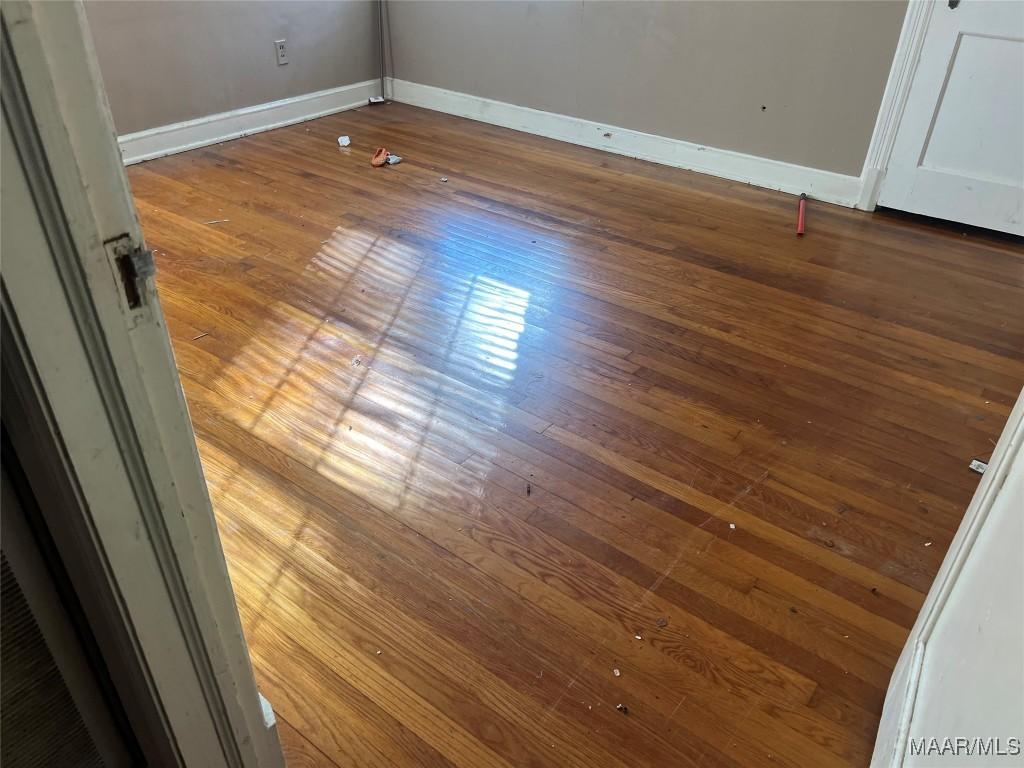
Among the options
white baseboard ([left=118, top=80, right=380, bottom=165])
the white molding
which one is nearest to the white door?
the white molding

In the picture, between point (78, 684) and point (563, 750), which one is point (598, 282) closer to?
point (563, 750)

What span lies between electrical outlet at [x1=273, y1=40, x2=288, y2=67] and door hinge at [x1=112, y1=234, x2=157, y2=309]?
396 centimetres

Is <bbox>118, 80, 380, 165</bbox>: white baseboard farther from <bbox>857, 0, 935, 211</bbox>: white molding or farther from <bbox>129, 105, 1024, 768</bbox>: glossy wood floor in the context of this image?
<bbox>857, 0, 935, 211</bbox>: white molding

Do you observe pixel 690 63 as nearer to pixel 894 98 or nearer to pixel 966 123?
pixel 894 98

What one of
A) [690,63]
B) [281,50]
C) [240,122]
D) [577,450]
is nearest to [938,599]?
[577,450]

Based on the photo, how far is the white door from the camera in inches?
112

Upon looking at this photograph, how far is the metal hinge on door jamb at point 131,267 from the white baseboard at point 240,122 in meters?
3.08

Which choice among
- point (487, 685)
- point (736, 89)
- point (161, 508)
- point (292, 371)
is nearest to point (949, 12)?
point (736, 89)

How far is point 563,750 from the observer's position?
127 cm

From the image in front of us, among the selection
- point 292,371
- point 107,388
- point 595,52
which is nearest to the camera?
point 107,388

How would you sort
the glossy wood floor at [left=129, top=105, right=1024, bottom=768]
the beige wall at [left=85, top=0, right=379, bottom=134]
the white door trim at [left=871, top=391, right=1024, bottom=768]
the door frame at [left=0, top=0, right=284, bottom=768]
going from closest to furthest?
the door frame at [left=0, top=0, right=284, bottom=768], the white door trim at [left=871, top=391, right=1024, bottom=768], the glossy wood floor at [left=129, top=105, right=1024, bottom=768], the beige wall at [left=85, top=0, right=379, bottom=134]

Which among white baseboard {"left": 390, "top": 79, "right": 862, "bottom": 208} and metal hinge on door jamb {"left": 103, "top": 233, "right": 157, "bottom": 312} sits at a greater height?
metal hinge on door jamb {"left": 103, "top": 233, "right": 157, "bottom": 312}

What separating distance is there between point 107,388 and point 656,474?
4.65 feet

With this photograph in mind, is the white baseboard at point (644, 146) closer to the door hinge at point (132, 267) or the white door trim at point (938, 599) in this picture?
the white door trim at point (938, 599)
